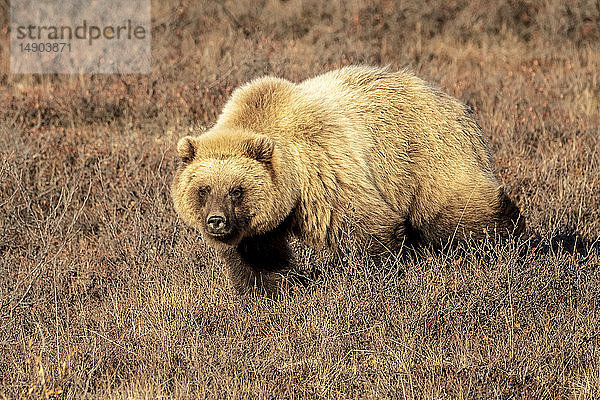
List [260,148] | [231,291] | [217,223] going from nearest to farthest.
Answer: [217,223] < [260,148] < [231,291]

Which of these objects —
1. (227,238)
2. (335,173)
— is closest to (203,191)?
(227,238)

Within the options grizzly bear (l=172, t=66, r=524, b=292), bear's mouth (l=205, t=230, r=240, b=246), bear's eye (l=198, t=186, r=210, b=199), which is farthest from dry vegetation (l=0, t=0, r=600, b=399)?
bear's eye (l=198, t=186, r=210, b=199)

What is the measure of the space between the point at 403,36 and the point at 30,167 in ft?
23.7

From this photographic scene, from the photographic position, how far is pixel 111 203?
6.84 m

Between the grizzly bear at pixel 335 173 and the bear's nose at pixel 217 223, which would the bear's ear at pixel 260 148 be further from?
the bear's nose at pixel 217 223

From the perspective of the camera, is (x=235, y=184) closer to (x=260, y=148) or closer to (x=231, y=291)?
(x=260, y=148)

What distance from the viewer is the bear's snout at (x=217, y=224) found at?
4559 mm

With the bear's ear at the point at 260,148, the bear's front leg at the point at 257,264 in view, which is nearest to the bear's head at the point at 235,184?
the bear's ear at the point at 260,148

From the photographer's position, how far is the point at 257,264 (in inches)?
212

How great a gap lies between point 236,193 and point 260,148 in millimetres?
303

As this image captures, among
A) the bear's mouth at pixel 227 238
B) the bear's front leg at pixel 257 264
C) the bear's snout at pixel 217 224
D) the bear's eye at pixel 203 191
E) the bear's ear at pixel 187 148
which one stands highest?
the bear's ear at pixel 187 148

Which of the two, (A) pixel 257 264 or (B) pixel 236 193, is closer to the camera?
(B) pixel 236 193

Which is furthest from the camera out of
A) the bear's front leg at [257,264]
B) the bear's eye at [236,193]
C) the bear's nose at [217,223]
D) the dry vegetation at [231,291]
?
the bear's front leg at [257,264]

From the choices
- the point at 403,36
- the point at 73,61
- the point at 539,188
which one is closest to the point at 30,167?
the point at 73,61
